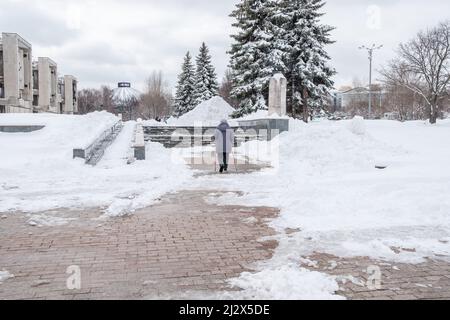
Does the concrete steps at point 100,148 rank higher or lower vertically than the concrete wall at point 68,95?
lower

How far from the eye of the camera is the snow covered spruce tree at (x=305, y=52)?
98.4 ft

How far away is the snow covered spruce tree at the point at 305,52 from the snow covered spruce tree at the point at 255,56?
3.19 feet

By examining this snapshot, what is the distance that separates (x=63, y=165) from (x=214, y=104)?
23.0m

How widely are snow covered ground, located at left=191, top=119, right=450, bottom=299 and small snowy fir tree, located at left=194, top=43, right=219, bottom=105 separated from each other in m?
37.1

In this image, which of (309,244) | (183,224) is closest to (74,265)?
(183,224)

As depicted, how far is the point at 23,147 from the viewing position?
56.9 ft

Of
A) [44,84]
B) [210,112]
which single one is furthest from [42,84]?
[210,112]

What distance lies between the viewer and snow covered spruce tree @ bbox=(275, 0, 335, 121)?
30.0m

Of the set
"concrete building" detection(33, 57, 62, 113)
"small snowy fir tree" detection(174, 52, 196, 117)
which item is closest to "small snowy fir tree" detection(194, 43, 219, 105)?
"small snowy fir tree" detection(174, 52, 196, 117)

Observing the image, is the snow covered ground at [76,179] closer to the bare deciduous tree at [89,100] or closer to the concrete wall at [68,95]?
the concrete wall at [68,95]

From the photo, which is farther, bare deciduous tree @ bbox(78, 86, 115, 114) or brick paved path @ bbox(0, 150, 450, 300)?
bare deciduous tree @ bbox(78, 86, 115, 114)

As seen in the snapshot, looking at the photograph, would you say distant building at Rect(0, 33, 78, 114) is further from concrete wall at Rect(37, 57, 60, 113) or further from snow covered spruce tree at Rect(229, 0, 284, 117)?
snow covered spruce tree at Rect(229, 0, 284, 117)

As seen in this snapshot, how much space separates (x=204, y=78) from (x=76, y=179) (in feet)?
134

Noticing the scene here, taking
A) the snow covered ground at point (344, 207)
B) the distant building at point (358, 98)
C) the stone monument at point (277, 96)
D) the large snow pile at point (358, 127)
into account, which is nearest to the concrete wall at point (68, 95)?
the distant building at point (358, 98)
